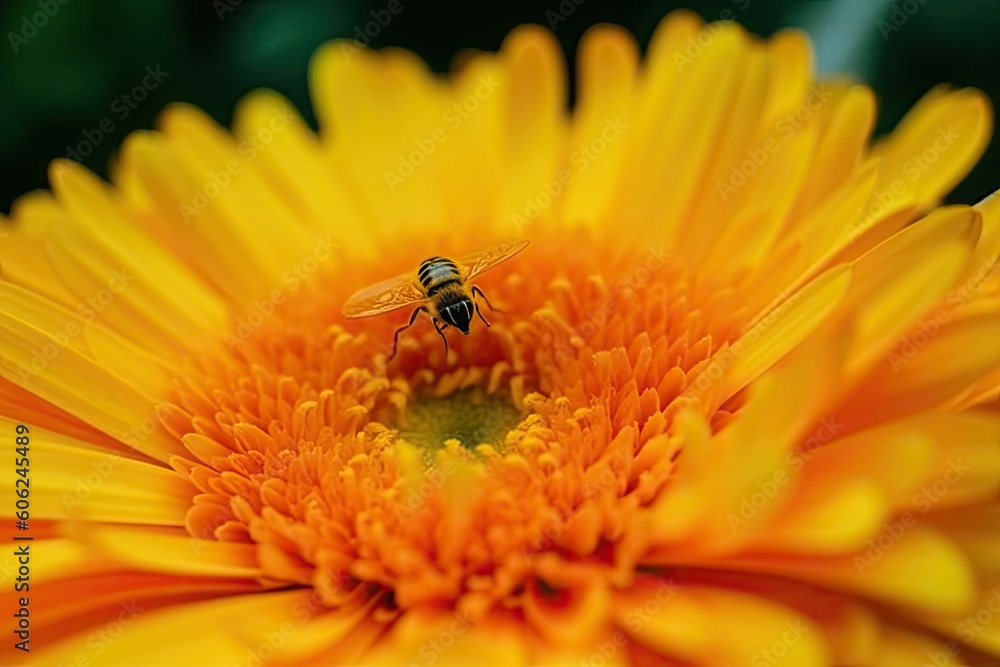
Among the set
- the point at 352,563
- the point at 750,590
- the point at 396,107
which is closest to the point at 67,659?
the point at 352,563

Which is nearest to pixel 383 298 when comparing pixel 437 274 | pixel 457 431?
pixel 437 274

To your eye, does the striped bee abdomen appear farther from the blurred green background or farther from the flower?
the blurred green background

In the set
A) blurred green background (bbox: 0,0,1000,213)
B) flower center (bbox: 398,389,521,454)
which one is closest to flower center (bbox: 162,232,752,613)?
flower center (bbox: 398,389,521,454)

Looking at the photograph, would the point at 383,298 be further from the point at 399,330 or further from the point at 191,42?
the point at 191,42

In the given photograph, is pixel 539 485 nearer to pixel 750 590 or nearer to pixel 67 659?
pixel 750 590

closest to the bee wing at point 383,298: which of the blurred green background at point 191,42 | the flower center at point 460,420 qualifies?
the flower center at point 460,420

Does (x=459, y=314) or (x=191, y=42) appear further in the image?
(x=191, y=42)
